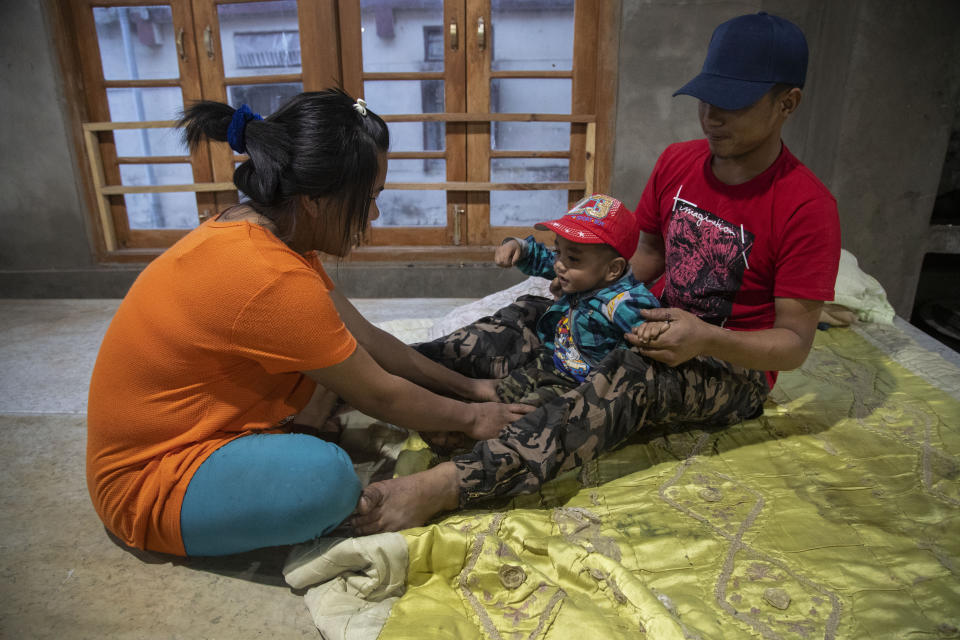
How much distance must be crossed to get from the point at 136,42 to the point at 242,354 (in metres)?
3.46

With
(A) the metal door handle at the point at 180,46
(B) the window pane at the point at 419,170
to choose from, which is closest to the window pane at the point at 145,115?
(A) the metal door handle at the point at 180,46

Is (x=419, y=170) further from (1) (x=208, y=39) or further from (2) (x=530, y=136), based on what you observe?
(1) (x=208, y=39)

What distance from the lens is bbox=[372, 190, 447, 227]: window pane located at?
12.7 ft

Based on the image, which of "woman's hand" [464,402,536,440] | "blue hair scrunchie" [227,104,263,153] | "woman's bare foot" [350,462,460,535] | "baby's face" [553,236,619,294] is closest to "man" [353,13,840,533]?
"woman's bare foot" [350,462,460,535]

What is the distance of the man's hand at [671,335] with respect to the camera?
1.41 metres

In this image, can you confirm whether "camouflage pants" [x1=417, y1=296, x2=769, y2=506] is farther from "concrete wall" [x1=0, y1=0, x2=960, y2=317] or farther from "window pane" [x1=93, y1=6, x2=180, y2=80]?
"window pane" [x1=93, y1=6, x2=180, y2=80]

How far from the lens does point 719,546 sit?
1359mm

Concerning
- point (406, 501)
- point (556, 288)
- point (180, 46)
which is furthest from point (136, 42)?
point (406, 501)

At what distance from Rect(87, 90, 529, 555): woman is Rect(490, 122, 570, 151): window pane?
2.56m

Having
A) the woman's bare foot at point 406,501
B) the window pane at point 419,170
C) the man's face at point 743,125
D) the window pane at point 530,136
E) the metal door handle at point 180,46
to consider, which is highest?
the metal door handle at point 180,46

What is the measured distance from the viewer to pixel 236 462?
1.23 meters

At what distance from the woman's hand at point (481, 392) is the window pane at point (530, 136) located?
2290 mm

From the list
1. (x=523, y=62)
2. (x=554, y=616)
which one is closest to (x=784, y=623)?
(x=554, y=616)

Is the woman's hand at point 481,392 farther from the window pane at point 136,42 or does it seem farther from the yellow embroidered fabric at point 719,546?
the window pane at point 136,42
